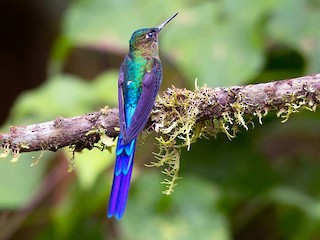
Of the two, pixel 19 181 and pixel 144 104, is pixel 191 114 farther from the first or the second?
pixel 19 181

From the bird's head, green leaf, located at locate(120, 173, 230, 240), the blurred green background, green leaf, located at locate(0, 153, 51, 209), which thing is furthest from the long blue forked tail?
green leaf, located at locate(0, 153, 51, 209)

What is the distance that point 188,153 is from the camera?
4.17 meters

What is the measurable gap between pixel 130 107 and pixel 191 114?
7.3 inches

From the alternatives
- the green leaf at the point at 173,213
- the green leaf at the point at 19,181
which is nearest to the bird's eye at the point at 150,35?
the green leaf at the point at 173,213

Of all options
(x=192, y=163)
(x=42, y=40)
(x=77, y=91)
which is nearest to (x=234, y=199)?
(x=192, y=163)

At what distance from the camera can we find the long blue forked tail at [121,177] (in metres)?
2.31

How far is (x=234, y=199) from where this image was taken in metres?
3.93

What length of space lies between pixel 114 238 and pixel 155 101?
6.21 feet

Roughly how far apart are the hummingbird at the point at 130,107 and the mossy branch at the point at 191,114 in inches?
2.3

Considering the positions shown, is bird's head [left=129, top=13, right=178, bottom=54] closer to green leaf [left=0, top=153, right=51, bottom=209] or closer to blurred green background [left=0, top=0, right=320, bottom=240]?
blurred green background [left=0, top=0, right=320, bottom=240]

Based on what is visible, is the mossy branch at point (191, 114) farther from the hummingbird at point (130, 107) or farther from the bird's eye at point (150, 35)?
the bird's eye at point (150, 35)

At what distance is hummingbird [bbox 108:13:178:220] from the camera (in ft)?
7.41

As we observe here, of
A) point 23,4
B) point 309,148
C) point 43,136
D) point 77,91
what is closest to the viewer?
point 43,136

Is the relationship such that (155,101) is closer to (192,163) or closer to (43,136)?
(43,136)
